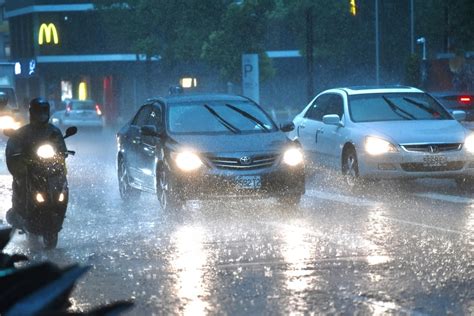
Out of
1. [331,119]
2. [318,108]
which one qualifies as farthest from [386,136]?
[318,108]

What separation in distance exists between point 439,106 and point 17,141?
367 inches

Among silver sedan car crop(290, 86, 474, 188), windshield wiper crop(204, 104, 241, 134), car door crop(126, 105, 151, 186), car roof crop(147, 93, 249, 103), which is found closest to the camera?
windshield wiper crop(204, 104, 241, 134)

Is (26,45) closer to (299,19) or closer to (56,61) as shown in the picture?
(56,61)

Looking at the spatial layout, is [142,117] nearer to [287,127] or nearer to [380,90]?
[287,127]

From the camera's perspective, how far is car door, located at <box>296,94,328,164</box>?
2083 centimetres

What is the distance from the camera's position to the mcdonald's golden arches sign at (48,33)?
85000mm

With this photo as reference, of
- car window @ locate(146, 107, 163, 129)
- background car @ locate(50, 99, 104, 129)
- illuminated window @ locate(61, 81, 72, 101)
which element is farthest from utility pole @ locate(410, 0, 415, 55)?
car window @ locate(146, 107, 163, 129)

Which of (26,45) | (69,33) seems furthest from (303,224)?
(26,45)


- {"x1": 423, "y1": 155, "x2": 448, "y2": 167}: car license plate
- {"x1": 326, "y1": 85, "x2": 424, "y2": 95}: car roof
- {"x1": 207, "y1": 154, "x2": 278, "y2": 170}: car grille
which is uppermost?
{"x1": 326, "y1": 85, "x2": 424, "y2": 95}: car roof

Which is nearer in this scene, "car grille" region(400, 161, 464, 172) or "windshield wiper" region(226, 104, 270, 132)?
"windshield wiper" region(226, 104, 270, 132)

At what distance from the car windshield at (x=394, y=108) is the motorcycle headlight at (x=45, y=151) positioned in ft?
26.8

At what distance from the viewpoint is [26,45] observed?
91125 millimetres

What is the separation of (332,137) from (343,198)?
2.60 meters

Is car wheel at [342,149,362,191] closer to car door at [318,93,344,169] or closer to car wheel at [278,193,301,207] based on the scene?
car door at [318,93,344,169]
